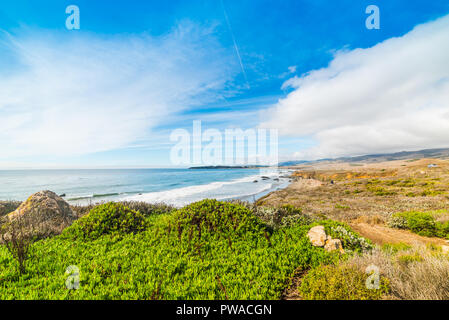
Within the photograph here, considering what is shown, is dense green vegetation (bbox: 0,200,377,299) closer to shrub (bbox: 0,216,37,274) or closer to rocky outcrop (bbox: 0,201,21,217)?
shrub (bbox: 0,216,37,274)

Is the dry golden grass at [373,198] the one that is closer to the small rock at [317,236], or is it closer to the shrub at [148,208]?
the small rock at [317,236]

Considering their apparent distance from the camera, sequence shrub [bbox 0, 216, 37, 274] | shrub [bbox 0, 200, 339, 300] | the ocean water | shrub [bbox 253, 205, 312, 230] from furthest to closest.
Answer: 1. the ocean water
2. shrub [bbox 253, 205, 312, 230]
3. shrub [bbox 0, 216, 37, 274]
4. shrub [bbox 0, 200, 339, 300]

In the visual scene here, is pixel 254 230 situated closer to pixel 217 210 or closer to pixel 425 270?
pixel 217 210

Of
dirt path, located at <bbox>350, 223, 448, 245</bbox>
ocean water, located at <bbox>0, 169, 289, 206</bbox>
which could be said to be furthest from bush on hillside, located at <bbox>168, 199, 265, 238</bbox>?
dirt path, located at <bbox>350, 223, 448, 245</bbox>

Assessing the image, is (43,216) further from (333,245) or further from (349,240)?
(349,240)
